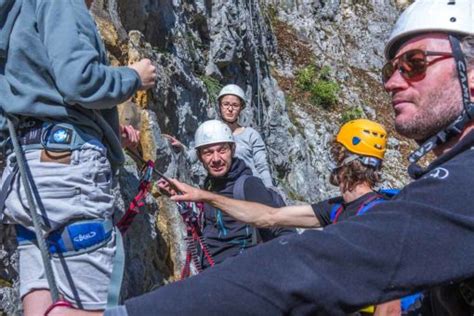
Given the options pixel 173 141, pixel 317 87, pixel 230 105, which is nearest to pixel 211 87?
pixel 230 105

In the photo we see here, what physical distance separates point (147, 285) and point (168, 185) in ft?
5.47

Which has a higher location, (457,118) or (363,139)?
(457,118)

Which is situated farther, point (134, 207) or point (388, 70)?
point (134, 207)

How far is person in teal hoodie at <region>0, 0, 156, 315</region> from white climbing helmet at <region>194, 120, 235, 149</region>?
9.71 ft

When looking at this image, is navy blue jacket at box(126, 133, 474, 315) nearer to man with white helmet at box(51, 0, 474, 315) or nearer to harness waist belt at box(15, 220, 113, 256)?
man with white helmet at box(51, 0, 474, 315)

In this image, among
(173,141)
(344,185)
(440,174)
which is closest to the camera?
(440,174)

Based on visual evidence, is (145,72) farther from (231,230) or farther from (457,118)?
(231,230)

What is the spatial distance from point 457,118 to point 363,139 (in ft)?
8.71

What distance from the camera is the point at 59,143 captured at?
2727 mm

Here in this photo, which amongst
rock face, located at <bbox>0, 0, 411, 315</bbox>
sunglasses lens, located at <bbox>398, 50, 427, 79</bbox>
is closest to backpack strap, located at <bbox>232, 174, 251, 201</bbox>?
rock face, located at <bbox>0, 0, 411, 315</bbox>

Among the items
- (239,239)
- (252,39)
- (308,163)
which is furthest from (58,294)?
(308,163)

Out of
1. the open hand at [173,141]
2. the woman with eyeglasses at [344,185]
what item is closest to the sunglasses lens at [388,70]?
the woman with eyeglasses at [344,185]

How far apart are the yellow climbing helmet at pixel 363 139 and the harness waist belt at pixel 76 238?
206cm

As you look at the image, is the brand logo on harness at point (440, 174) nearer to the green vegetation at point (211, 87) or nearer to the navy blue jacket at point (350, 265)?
the navy blue jacket at point (350, 265)
